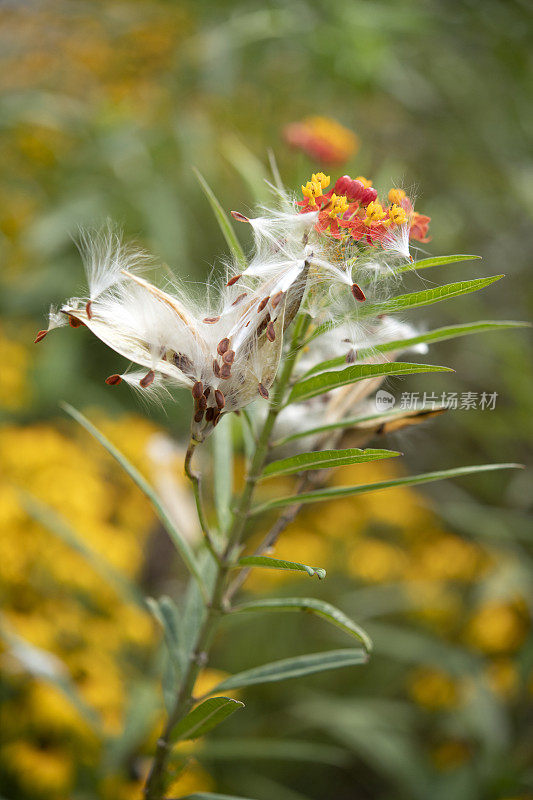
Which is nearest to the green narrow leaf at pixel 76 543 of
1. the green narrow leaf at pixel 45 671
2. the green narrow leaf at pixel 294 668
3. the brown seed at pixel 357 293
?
the green narrow leaf at pixel 45 671

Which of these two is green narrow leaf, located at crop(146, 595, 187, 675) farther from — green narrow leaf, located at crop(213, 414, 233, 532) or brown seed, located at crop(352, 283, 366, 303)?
brown seed, located at crop(352, 283, 366, 303)


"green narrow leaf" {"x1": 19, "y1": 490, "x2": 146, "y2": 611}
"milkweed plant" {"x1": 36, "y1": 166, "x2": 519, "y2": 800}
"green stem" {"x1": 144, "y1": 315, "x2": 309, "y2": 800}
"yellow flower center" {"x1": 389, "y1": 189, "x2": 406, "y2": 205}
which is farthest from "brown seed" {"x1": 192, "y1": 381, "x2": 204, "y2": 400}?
"green narrow leaf" {"x1": 19, "y1": 490, "x2": 146, "y2": 611}

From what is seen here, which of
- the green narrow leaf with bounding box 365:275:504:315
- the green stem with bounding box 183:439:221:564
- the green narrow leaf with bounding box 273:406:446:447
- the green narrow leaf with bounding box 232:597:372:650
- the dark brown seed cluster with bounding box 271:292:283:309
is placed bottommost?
the green narrow leaf with bounding box 232:597:372:650

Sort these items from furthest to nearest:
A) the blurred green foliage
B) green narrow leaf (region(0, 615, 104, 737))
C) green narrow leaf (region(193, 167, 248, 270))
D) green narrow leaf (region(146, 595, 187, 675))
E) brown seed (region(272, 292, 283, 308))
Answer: the blurred green foliage
green narrow leaf (region(0, 615, 104, 737))
green narrow leaf (region(146, 595, 187, 675))
green narrow leaf (region(193, 167, 248, 270))
brown seed (region(272, 292, 283, 308))

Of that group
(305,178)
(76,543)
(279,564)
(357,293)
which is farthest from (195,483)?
(305,178)

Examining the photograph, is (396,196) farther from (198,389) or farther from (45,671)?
(45,671)

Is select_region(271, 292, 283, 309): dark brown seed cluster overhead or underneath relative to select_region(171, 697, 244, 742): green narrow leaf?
overhead

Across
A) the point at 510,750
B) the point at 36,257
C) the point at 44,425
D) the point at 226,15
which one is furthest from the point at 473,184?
the point at 510,750
